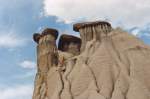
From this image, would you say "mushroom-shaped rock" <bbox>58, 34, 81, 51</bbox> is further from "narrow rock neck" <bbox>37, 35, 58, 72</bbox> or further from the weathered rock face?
"narrow rock neck" <bbox>37, 35, 58, 72</bbox>

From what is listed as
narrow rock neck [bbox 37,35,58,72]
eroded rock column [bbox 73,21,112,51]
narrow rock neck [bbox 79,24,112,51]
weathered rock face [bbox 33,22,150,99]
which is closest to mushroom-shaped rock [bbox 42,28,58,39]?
narrow rock neck [bbox 37,35,58,72]

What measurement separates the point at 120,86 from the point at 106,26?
11641mm

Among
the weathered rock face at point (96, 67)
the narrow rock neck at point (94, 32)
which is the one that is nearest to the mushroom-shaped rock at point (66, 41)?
the weathered rock face at point (96, 67)

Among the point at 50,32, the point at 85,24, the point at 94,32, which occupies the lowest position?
the point at 94,32

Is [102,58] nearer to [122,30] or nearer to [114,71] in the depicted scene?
[114,71]

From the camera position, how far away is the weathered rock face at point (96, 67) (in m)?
41.2

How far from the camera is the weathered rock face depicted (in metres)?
41.2

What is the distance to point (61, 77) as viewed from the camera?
4684cm

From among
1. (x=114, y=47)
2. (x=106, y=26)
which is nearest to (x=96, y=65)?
(x=114, y=47)

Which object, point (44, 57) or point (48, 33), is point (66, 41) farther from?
point (44, 57)

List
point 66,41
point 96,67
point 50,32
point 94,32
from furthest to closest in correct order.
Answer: point 66,41 → point 50,32 → point 94,32 → point 96,67

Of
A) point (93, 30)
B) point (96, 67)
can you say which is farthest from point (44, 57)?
point (96, 67)

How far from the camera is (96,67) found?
1781 inches

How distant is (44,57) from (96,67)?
8.66 m
